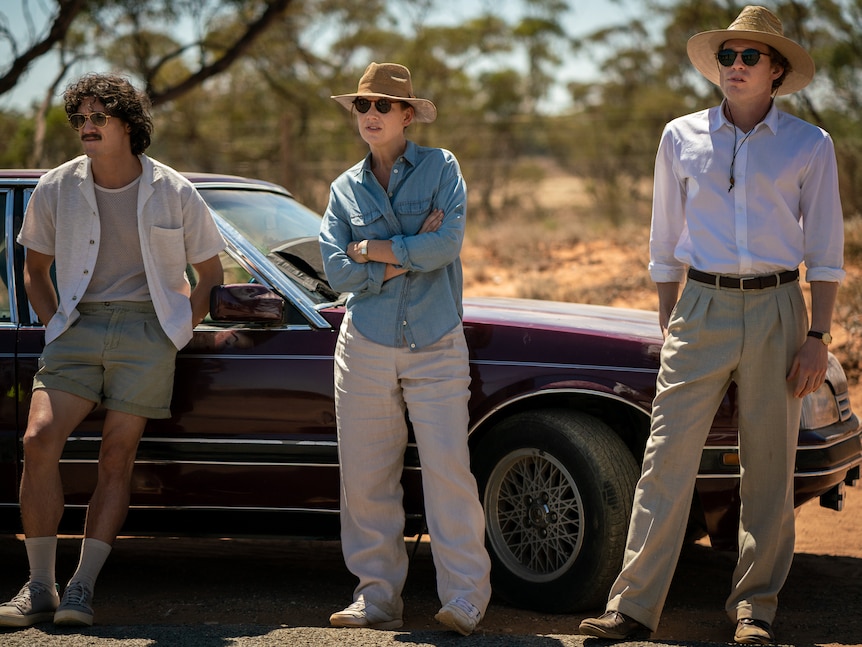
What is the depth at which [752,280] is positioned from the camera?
3.93 metres

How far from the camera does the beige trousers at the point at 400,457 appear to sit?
4195 millimetres

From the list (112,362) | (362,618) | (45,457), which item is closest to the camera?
(362,618)

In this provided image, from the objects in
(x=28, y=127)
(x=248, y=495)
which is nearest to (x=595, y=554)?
(x=248, y=495)

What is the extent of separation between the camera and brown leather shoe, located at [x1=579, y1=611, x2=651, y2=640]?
3.92m

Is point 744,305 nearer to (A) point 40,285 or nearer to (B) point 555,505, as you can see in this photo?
(B) point 555,505

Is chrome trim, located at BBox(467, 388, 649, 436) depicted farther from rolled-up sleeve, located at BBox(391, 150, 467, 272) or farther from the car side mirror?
the car side mirror

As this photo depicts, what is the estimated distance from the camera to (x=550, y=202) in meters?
23.2

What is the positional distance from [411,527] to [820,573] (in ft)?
6.65

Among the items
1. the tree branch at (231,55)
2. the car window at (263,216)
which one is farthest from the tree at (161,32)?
the car window at (263,216)

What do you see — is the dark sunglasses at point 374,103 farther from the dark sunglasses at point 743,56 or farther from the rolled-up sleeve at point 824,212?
the rolled-up sleeve at point 824,212

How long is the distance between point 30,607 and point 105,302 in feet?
3.77

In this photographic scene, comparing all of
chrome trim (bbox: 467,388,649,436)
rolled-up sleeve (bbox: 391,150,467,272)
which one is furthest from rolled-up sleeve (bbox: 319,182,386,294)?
chrome trim (bbox: 467,388,649,436)

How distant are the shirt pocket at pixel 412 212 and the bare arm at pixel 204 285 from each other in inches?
31.7

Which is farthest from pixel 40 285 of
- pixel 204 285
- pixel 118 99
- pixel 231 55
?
pixel 231 55
